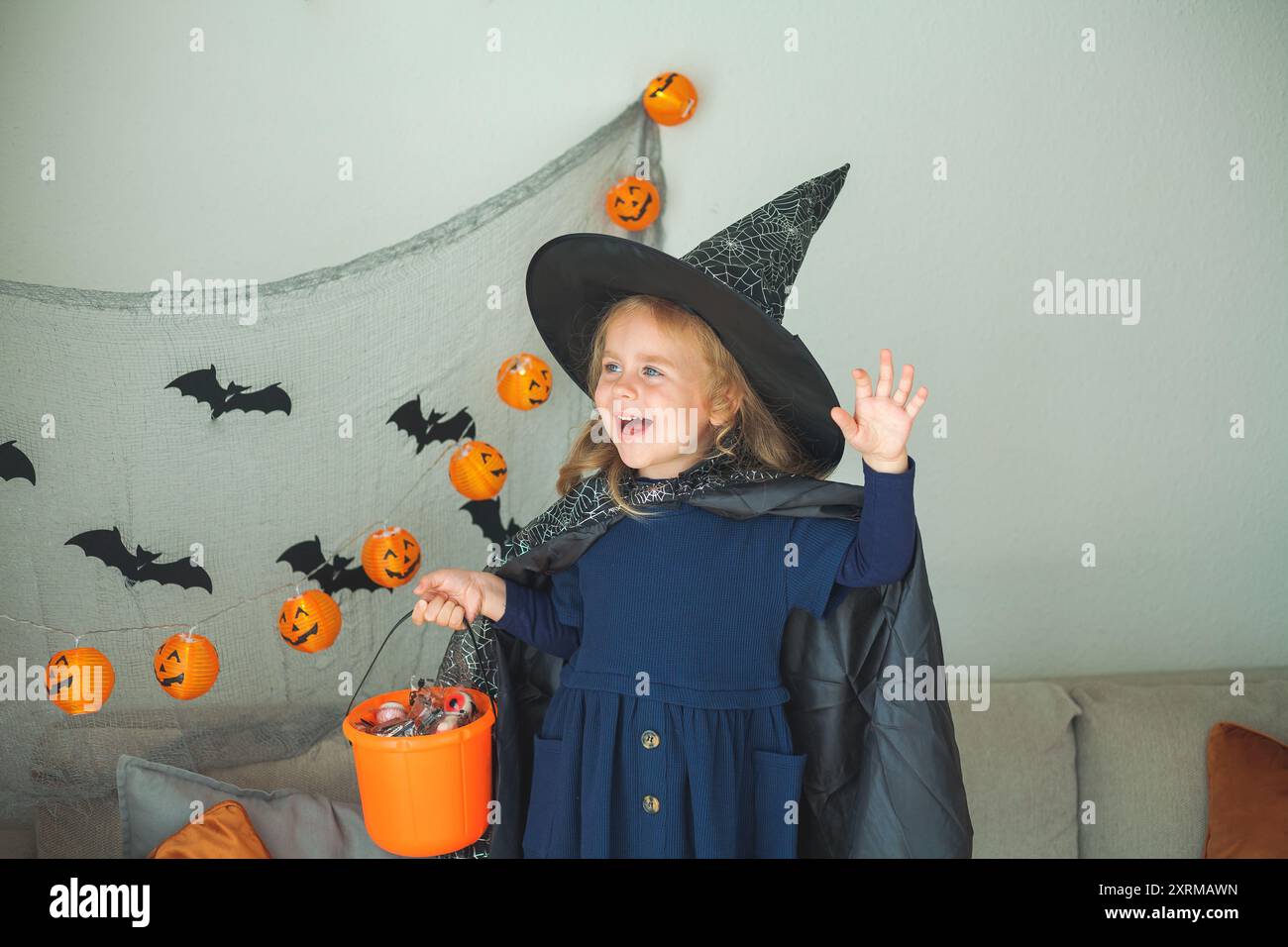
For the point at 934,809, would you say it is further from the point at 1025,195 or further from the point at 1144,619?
the point at 1025,195

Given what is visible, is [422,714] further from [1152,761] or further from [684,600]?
[1152,761]

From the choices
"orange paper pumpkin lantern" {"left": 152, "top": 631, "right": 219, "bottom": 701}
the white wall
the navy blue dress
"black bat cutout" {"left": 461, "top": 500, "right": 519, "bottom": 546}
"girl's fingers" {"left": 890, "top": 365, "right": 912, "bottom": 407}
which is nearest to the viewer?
"girl's fingers" {"left": 890, "top": 365, "right": 912, "bottom": 407}

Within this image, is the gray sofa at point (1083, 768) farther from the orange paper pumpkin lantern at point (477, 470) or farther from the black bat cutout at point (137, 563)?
the orange paper pumpkin lantern at point (477, 470)

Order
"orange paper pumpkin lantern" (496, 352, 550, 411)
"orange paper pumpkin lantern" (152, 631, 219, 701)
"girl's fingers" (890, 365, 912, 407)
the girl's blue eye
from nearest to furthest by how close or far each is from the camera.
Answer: "girl's fingers" (890, 365, 912, 407) → the girl's blue eye → "orange paper pumpkin lantern" (152, 631, 219, 701) → "orange paper pumpkin lantern" (496, 352, 550, 411)

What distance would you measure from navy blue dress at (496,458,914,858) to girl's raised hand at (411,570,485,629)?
0.51 feet

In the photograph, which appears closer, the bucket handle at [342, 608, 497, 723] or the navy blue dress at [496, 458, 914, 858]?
the navy blue dress at [496, 458, 914, 858]

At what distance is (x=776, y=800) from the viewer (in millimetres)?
1400

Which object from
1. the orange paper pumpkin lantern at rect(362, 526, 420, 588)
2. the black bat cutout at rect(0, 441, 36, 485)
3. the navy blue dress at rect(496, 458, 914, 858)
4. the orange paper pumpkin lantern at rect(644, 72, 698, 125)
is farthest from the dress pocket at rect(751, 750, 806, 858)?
the orange paper pumpkin lantern at rect(644, 72, 698, 125)

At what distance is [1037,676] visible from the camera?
237 centimetres

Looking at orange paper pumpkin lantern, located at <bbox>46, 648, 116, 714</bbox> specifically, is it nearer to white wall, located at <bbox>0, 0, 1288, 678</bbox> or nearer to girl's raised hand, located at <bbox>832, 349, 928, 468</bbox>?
white wall, located at <bbox>0, 0, 1288, 678</bbox>

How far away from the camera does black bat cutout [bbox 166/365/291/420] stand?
1673 millimetres

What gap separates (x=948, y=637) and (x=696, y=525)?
3.53 ft

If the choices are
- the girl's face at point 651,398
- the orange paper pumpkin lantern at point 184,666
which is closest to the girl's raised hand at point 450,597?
the girl's face at point 651,398
